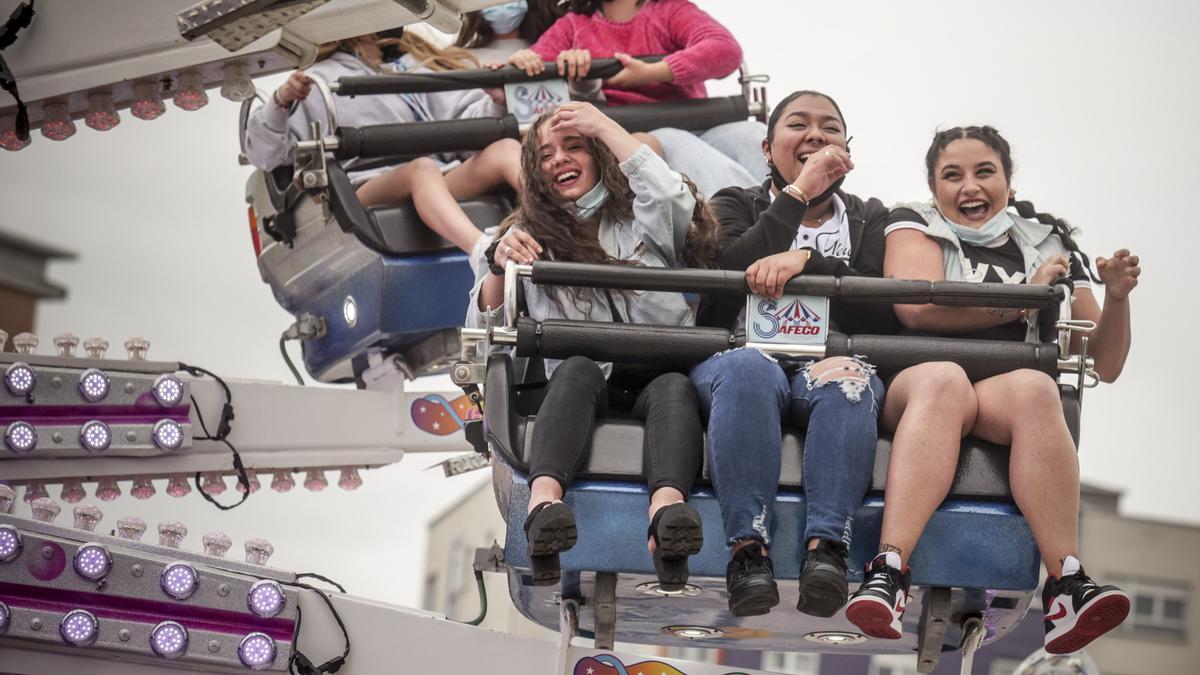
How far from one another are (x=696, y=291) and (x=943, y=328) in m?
0.58

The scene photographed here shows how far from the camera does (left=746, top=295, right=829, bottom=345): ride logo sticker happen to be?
3.70 m

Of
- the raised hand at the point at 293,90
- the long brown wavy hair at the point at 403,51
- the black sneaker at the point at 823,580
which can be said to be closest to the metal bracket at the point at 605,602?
the black sneaker at the point at 823,580

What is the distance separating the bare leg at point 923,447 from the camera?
3395mm

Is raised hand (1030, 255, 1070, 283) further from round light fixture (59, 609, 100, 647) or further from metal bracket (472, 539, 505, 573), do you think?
round light fixture (59, 609, 100, 647)

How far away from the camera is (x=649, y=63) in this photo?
538 centimetres

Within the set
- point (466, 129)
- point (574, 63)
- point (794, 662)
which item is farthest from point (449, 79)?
point (794, 662)

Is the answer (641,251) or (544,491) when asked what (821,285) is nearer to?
(641,251)

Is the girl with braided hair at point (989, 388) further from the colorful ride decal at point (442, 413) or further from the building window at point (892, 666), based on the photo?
the building window at point (892, 666)

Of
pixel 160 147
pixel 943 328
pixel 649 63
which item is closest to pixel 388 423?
pixel 649 63

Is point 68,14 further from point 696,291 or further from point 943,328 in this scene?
point 943,328

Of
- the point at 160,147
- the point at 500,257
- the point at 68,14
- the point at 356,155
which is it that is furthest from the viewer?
the point at 160,147

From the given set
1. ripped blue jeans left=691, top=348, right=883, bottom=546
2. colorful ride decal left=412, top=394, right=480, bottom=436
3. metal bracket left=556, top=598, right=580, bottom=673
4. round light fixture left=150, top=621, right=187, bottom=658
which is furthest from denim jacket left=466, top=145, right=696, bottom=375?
colorful ride decal left=412, top=394, right=480, bottom=436

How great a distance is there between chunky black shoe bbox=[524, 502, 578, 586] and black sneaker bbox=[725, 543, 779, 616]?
1.07 ft

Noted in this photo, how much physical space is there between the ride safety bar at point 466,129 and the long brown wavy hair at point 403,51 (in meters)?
0.39
